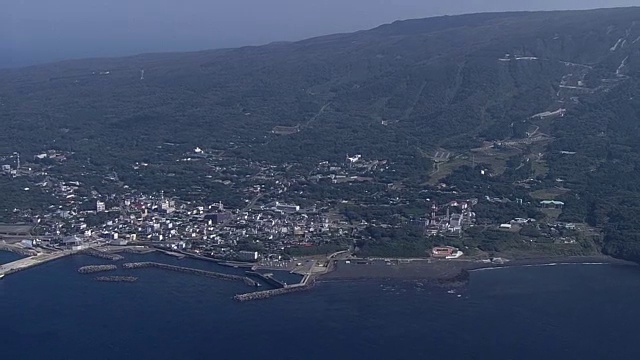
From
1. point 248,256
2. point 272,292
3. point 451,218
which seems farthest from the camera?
point 451,218

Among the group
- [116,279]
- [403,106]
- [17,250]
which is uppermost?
[403,106]

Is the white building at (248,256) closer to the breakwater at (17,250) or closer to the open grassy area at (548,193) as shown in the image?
the breakwater at (17,250)

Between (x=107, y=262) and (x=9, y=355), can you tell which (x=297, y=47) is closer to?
(x=107, y=262)

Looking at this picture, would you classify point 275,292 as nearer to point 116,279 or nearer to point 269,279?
point 269,279

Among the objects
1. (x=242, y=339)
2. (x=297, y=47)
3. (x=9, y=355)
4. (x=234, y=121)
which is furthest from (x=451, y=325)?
(x=297, y=47)

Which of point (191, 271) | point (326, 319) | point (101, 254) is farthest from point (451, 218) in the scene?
point (101, 254)
